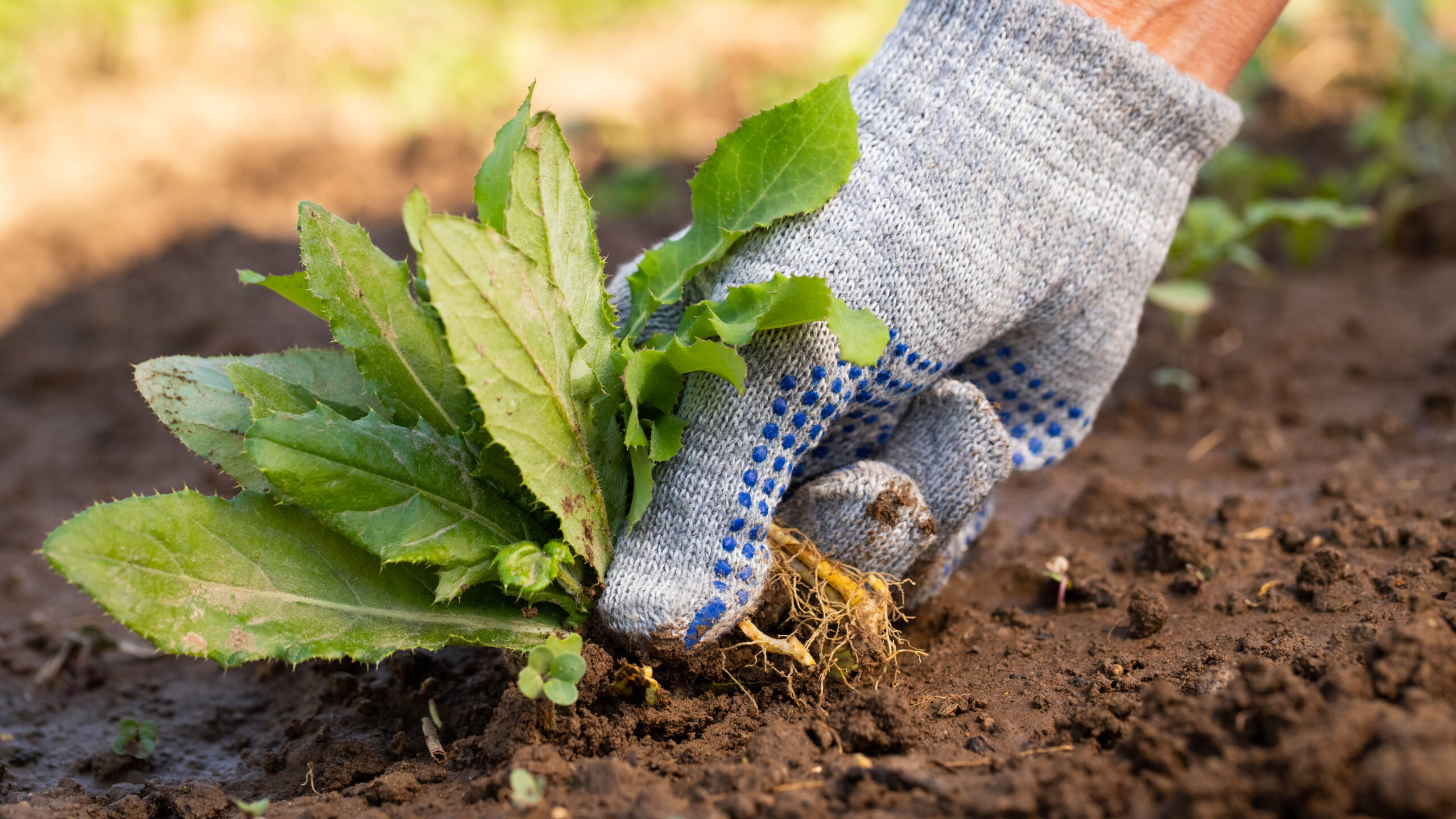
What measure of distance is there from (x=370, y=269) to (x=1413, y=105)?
4466mm

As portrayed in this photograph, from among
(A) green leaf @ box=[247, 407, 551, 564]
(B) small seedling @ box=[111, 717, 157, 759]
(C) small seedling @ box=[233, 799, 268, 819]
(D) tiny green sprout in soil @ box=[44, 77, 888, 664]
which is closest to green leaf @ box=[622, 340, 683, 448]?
(D) tiny green sprout in soil @ box=[44, 77, 888, 664]

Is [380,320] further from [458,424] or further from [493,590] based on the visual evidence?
[493,590]

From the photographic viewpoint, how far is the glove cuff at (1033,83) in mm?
1802

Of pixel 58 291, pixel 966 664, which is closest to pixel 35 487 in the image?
pixel 58 291

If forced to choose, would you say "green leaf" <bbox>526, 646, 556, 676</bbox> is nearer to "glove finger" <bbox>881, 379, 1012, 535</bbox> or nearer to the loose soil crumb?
the loose soil crumb

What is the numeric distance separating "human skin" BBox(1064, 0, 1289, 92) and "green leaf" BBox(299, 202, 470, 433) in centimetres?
121

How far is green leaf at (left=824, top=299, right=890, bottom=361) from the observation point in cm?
147

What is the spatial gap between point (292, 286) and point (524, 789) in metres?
0.94

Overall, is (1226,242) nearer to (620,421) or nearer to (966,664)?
(966,664)

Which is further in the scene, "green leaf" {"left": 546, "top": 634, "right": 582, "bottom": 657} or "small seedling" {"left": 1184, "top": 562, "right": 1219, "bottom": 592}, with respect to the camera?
"small seedling" {"left": 1184, "top": 562, "right": 1219, "bottom": 592}

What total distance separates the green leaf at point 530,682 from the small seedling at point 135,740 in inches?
33.8

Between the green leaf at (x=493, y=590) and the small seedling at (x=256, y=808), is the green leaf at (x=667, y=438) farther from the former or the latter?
the small seedling at (x=256, y=808)

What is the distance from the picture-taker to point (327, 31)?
228 inches

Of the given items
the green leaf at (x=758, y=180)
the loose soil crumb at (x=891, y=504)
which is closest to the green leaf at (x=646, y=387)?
the green leaf at (x=758, y=180)
